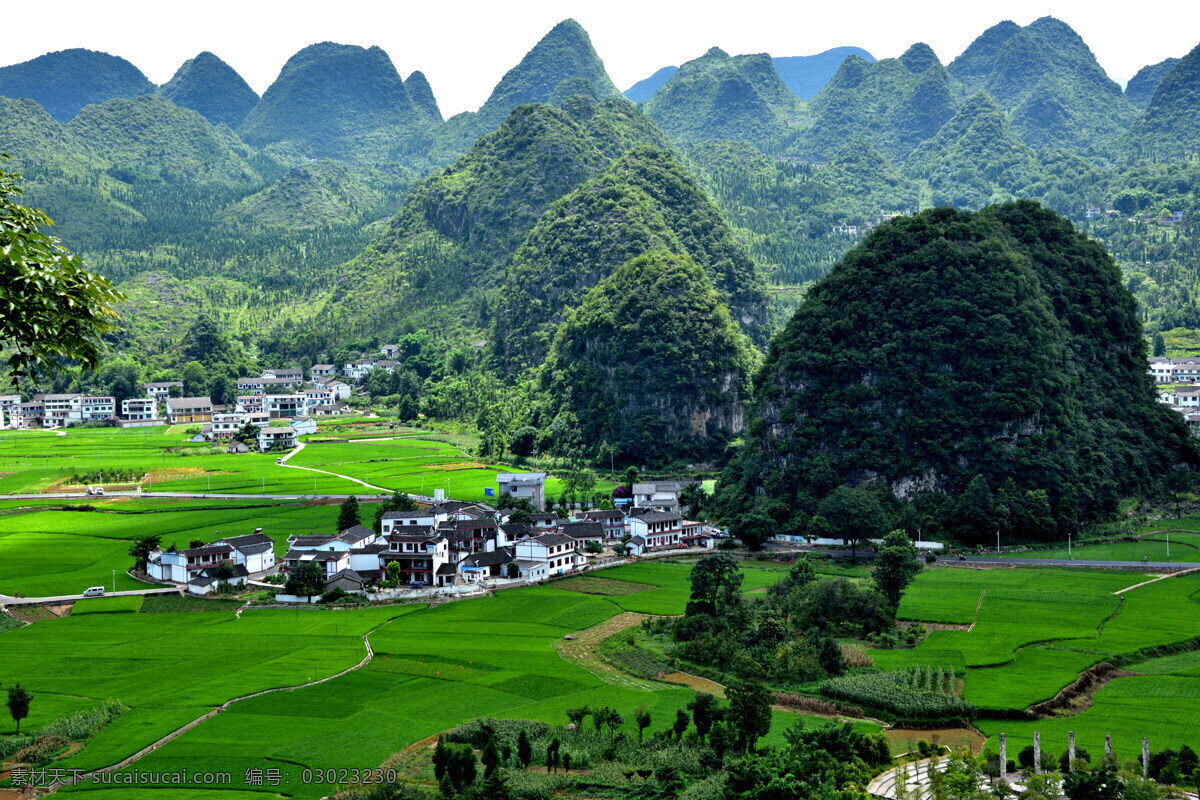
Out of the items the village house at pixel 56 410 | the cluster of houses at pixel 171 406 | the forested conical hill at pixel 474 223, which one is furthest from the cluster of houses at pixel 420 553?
the forested conical hill at pixel 474 223

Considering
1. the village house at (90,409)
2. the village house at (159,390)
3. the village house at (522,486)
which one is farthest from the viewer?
the village house at (159,390)

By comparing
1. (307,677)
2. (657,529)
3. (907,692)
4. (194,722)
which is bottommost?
(907,692)

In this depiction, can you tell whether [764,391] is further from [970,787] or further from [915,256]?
[970,787]

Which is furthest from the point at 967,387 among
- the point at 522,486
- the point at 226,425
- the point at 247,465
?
the point at 226,425

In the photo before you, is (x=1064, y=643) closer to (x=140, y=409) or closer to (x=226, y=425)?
(x=226, y=425)

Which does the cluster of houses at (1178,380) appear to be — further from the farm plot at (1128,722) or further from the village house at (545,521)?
the farm plot at (1128,722)
